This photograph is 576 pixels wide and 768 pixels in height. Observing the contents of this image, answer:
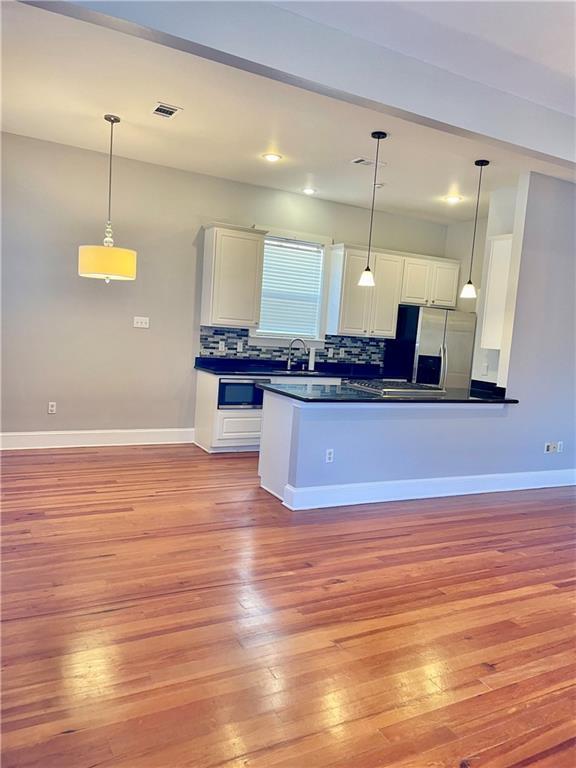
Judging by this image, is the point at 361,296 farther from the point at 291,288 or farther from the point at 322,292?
the point at 291,288

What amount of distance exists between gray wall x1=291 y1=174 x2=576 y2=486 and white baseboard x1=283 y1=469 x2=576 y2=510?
0.17 feet

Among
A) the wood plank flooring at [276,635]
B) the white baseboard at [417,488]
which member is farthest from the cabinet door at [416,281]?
the wood plank flooring at [276,635]

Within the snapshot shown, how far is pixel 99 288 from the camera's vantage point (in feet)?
17.3

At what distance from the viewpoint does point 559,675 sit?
7.00 ft

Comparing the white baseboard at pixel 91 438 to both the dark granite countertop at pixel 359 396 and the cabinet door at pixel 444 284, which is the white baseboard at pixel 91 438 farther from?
the cabinet door at pixel 444 284

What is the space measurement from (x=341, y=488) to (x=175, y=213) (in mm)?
3420

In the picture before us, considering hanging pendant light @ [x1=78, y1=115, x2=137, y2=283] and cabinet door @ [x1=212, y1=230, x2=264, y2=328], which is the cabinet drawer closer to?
cabinet door @ [x1=212, y1=230, x2=264, y2=328]

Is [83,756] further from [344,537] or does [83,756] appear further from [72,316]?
[72,316]

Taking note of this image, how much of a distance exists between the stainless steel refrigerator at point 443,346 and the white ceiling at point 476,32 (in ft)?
9.70

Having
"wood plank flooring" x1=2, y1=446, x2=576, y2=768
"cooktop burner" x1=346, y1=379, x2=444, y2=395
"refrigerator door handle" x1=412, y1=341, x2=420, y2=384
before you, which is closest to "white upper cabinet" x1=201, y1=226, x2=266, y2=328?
"cooktop burner" x1=346, y1=379, x2=444, y2=395

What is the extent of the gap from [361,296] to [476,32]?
11.8ft

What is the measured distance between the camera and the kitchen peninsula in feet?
12.8

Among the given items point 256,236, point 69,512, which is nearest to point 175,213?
point 256,236

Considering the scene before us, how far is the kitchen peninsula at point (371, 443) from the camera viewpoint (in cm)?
391
